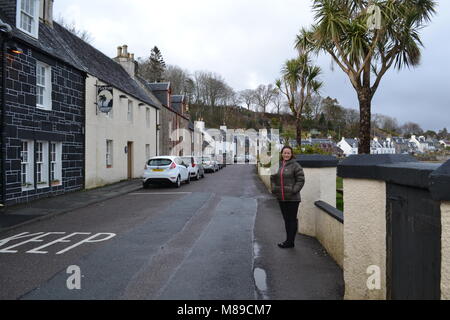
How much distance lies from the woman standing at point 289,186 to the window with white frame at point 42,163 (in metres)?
9.63

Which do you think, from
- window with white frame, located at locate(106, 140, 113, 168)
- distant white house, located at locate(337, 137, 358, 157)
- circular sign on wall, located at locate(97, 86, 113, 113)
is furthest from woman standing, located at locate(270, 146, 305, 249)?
distant white house, located at locate(337, 137, 358, 157)

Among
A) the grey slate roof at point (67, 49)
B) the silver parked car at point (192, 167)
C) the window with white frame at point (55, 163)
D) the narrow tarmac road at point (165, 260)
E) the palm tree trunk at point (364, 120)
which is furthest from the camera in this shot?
the silver parked car at point (192, 167)

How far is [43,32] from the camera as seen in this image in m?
14.3

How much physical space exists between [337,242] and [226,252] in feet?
5.72

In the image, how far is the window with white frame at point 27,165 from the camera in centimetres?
1143

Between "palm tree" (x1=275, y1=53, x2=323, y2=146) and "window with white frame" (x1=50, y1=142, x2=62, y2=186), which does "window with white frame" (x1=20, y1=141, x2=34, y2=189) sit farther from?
"palm tree" (x1=275, y1=53, x2=323, y2=146)

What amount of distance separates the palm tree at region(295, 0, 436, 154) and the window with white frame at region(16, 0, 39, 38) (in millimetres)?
9606

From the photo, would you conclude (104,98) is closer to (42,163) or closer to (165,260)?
(42,163)

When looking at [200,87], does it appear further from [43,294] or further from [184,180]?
[43,294]

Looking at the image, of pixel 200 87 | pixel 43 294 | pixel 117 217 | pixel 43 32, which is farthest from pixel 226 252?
pixel 200 87

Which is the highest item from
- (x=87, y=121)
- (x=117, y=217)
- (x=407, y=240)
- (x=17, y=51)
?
(x=17, y=51)

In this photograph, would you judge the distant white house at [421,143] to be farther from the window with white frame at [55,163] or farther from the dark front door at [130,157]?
the window with white frame at [55,163]

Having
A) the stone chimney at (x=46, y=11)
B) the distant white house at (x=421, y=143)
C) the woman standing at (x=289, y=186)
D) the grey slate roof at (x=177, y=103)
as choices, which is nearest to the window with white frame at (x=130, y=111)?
the stone chimney at (x=46, y=11)

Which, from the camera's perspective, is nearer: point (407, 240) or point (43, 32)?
point (407, 240)
